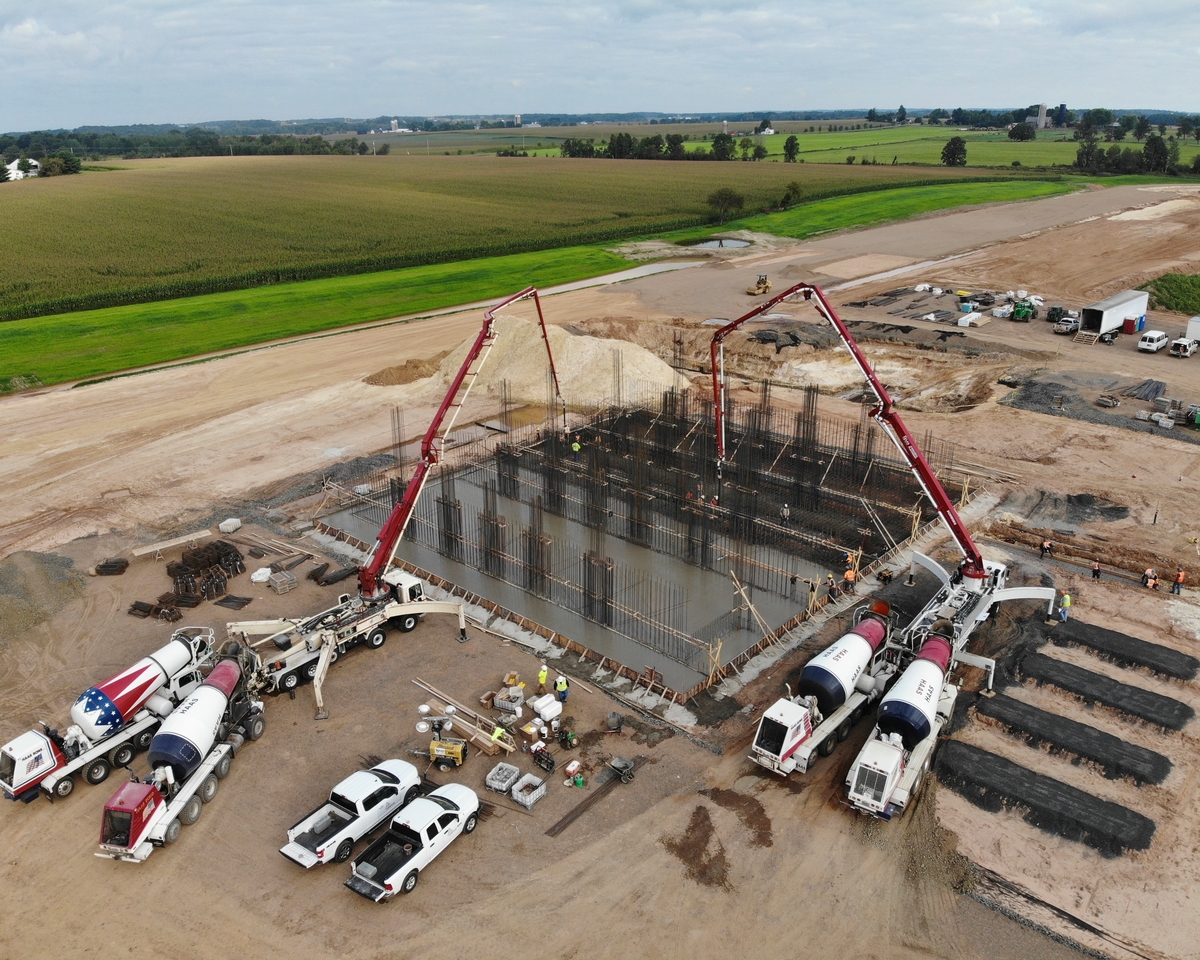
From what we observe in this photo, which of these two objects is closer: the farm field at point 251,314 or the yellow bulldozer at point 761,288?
the farm field at point 251,314

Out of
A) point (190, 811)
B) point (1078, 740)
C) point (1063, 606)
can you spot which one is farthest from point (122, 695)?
point (1063, 606)

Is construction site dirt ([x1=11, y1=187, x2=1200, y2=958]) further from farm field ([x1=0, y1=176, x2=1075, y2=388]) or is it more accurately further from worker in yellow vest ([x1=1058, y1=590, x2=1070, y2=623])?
farm field ([x1=0, y1=176, x2=1075, y2=388])

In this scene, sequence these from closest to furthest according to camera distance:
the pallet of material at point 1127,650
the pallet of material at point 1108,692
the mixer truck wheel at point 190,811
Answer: the mixer truck wheel at point 190,811 < the pallet of material at point 1108,692 < the pallet of material at point 1127,650

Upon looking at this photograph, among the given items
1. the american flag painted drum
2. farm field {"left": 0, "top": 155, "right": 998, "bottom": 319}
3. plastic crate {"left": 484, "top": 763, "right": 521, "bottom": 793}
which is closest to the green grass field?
farm field {"left": 0, "top": 155, "right": 998, "bottom": 319}

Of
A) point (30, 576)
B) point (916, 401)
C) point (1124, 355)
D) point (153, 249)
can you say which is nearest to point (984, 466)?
point (916, 401)

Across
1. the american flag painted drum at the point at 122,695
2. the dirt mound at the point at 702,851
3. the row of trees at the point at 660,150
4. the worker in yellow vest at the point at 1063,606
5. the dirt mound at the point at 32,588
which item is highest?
the row of trees at the point at 660,150

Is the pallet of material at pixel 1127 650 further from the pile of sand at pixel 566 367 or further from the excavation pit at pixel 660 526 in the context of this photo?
the pile of sand at pixel 566 367

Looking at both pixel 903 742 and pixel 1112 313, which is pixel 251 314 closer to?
pixel 903 742

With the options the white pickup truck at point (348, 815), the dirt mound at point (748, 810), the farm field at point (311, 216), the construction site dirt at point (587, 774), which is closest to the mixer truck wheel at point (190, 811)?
the construction site dirt at point (587, 774)
